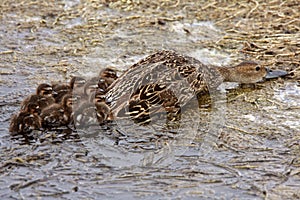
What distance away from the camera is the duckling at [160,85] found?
5.52 m

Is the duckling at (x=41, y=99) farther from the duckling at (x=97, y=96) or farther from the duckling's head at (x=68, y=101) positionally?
the duckling at (x=97, y=96)

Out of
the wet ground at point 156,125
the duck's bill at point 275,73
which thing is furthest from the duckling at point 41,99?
the duck's bill at point 275,73

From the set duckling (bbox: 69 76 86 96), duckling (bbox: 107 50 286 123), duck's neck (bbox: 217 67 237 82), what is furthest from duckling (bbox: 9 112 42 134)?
duck's neck (bbox: 217 67 237 82)

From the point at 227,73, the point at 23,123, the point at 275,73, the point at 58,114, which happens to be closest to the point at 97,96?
the point at 58,114

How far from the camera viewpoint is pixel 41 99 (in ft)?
17.9

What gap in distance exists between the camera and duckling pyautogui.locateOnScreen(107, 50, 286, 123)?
552cm

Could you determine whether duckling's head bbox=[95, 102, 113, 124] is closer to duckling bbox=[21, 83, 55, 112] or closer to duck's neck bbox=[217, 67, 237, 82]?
duckling bbox=[21, 83, 55, 112]

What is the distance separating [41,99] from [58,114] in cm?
21

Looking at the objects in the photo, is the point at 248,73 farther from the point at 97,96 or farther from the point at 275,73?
the point at 97,96

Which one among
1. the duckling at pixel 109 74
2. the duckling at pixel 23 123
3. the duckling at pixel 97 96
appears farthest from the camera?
the duckling at pixel 109 74

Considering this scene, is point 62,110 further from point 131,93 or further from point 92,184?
point 92,184

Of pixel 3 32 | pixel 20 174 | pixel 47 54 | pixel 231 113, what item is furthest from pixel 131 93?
pixel 3 32

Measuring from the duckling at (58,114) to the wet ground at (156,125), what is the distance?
0.09m

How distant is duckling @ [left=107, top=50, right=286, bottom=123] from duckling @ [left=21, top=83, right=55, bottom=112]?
0.51 metres
